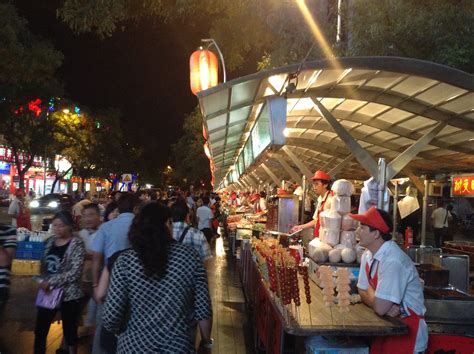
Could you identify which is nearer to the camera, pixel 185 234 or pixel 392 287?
pixel 392 287

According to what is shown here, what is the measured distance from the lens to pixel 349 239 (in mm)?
6117

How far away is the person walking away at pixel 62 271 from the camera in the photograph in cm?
537

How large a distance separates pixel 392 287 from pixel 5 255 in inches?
137

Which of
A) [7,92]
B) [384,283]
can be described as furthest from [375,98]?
[7,92]

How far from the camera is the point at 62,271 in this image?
17.7ft

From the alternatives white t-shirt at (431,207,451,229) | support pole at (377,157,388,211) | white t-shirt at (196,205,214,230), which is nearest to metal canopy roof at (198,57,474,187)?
support pole at (377,157,388,211)

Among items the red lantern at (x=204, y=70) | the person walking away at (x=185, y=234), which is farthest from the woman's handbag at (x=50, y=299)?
the red lantern at (x=204, y=70)

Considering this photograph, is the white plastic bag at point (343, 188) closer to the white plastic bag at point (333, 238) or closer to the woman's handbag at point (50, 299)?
the white plastic bag at point (333, 238)

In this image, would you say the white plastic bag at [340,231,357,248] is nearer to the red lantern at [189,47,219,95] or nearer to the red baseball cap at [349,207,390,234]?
the red baseball cap at [349,207,390,234]

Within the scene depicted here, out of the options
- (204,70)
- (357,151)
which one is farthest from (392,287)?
(204,70)

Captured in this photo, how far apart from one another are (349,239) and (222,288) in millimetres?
5680

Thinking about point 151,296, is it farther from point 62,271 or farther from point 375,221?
point 62,271

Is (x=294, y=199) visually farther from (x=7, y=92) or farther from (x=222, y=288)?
(x=7, y=92)

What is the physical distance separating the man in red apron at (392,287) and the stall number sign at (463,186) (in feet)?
27.2
